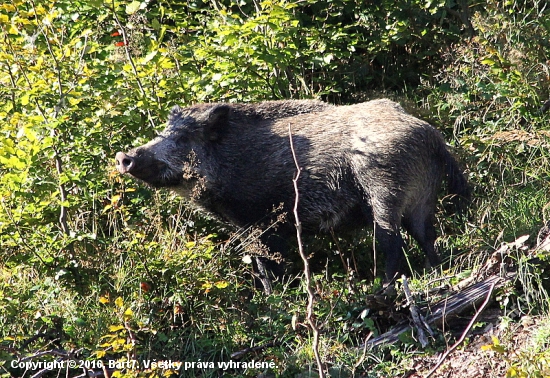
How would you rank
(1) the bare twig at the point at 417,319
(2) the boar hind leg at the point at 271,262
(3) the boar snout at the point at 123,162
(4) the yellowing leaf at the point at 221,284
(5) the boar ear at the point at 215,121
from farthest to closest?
(5) the boar ear at the point at 215,121 < (2) the boar hind leg at the point at 271,262 < (3) the boar snout at the point at 123,162 < (4) the yellowing leaf at the point at 221,284 < (1) the bare twig at the point at 417,319

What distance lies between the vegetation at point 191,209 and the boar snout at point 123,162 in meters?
0.22

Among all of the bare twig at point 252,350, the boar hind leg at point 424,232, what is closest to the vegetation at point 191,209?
the bare twig at point 252,350

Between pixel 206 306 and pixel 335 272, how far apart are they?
4.71 feet

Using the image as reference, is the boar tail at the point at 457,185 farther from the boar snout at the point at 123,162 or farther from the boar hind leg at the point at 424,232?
the boar snout at the point at 123,162

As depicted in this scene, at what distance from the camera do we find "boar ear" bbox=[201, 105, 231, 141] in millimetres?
6531

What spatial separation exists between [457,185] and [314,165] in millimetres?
A: 1107

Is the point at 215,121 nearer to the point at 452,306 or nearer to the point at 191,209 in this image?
the point at 191,209

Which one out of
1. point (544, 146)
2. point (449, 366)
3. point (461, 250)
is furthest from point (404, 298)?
point (544, 146)

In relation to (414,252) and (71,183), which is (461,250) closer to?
(414,252)

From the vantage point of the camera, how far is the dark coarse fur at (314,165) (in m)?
6.11

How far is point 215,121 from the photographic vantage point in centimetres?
659

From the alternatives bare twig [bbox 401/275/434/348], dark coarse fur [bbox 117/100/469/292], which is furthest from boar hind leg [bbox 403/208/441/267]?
bare twig [bbox 401/275/434/348]

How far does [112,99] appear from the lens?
20.7 feet

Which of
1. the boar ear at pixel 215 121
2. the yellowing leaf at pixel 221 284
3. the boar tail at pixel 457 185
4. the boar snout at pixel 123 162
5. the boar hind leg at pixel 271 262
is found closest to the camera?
the yellowing leaf at pixel 221 284
